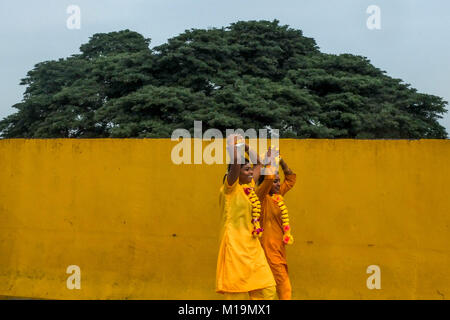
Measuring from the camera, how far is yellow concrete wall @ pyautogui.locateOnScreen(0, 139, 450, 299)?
5426 millimetres

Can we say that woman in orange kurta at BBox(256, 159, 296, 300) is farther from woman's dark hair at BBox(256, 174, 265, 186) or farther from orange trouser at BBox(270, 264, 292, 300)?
woman's dark hair at BBox(256, 174, 265, 186)

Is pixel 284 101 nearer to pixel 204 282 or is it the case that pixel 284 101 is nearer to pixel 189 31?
pixel 189 31

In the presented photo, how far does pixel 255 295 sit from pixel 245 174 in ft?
3.10

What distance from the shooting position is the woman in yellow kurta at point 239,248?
12.6 feet

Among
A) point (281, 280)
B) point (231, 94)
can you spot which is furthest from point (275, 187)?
point (231, 94)

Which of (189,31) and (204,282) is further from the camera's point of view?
(189,31)

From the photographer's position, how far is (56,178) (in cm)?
616

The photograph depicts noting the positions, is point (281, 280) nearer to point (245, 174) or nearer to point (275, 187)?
point (275, 187)

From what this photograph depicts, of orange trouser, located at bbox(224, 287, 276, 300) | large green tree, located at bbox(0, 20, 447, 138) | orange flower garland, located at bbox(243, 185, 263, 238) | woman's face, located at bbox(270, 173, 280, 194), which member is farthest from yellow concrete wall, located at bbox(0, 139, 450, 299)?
large green tree, located at bbox(0, 20, 447, 138)

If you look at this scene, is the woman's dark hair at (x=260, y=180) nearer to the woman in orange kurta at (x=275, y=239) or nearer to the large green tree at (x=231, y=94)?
the woman in orange kurta at (x=275, y=239)

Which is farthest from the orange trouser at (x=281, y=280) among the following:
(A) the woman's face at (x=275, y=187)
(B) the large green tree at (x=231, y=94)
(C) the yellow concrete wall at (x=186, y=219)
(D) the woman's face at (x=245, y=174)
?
(B) the large green tree at (x=231, y=94)

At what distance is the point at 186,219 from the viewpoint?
586 cm

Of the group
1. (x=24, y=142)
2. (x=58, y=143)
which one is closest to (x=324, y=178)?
(x=58, y=143)
